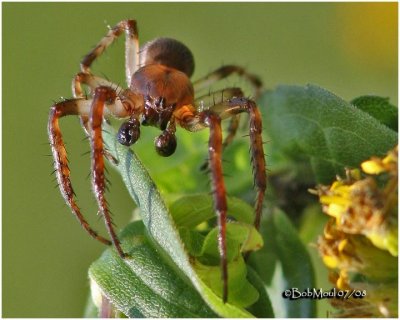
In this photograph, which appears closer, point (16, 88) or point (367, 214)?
point (367, 214)

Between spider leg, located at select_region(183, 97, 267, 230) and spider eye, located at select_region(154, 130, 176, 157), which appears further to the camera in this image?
spider eye, located at select_region(154, 130, 176, 157)

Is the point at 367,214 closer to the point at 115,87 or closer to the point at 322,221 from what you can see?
the point at 322,221

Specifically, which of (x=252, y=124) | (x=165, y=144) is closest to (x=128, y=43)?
(x=165, y=144)

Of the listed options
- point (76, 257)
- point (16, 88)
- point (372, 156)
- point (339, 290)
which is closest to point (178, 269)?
point (339, 290)

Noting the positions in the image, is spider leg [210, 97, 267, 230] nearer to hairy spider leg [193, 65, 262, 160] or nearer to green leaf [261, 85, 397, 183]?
green leaf [261, 85, 397, 183]

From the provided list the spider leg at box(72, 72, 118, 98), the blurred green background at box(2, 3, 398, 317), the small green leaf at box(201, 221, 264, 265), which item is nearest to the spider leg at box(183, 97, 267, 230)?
the small green leaf at box(201, 221, 264, 265)

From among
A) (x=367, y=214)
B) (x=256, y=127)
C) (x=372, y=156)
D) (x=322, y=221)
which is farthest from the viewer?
(x=322, y=221)

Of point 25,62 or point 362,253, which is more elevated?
point 25,62
